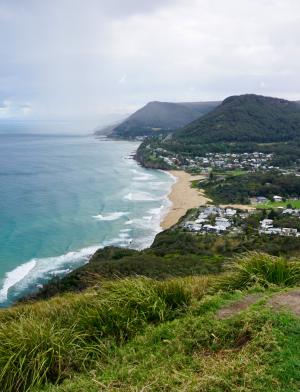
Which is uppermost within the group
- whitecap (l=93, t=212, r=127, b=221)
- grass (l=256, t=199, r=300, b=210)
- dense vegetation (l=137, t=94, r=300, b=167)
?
dense vegetation (l=137, t=94, r=300, b=167)

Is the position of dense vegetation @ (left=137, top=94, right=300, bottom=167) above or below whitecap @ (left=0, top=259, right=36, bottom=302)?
above

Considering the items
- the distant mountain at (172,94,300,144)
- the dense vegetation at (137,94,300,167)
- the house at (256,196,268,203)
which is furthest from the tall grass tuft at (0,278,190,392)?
the distant mountain at (172,94,300,144)

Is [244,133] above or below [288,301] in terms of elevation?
below

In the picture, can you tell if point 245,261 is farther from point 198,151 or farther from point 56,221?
point 198,151

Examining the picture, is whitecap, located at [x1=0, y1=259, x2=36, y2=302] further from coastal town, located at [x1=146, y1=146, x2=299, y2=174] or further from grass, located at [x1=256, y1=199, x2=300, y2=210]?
coastal town, located at [x1=146, y1=146, x2=299, y2=174]

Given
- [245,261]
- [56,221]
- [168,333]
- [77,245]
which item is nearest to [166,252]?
[77,245]

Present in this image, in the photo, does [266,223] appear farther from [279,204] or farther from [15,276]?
[15,276]

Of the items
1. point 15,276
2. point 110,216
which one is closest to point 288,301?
point 15,276
